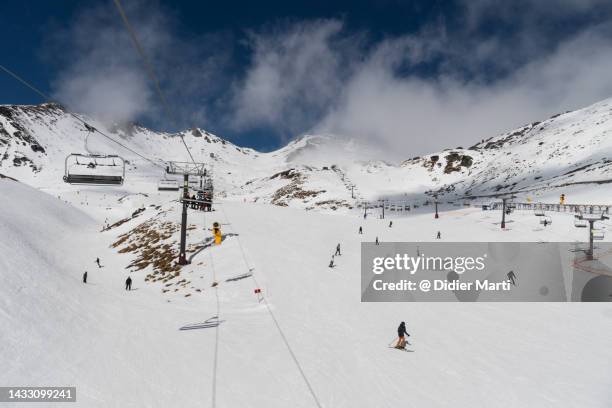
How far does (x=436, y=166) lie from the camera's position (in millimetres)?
192500

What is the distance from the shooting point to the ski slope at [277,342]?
34.8 ft

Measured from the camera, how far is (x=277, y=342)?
1493 cm

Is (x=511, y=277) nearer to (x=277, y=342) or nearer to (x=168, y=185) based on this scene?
(x=277, y=342)

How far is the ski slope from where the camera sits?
1062 cm

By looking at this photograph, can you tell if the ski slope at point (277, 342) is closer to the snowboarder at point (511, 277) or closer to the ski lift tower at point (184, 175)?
the ski lift tower at point (184, 175)

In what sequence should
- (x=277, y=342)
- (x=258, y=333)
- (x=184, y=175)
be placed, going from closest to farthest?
1. (x=277, y=342)
2. (x=258, y=333)
3. (x=184, y=175)

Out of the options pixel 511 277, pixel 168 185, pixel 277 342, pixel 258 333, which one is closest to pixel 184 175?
pixel 168 185

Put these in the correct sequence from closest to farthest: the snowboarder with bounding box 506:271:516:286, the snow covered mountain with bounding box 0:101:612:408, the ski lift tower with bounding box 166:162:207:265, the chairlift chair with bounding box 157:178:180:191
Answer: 1. the snow covered mountain with bounding box 0:101:612:408
2. the chairlift chair with bounding box 157:178:180:191
3. the ski lift tower with bounding box 166:162:207:265
4. the snowboarder with bounding box 506:271:516:286

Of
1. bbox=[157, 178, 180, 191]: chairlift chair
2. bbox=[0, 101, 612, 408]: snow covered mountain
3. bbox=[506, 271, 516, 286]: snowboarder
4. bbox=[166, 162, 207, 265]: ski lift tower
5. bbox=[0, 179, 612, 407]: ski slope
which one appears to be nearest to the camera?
bbox=[0, 179, 612, 407]: ski slope

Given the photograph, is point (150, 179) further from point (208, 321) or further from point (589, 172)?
point (589, 172)

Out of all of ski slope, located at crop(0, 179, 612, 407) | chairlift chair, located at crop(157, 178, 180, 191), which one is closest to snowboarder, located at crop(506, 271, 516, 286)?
ski slope, located at crop(0, 179, 612, 407)

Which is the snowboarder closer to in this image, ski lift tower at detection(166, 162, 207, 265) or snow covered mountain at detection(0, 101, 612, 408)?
snow covered mountain at detection(0, 101, 612, 408)

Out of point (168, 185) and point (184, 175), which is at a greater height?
point (184, 175)

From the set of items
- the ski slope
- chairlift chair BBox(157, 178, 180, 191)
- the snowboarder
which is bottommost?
the ski slope
